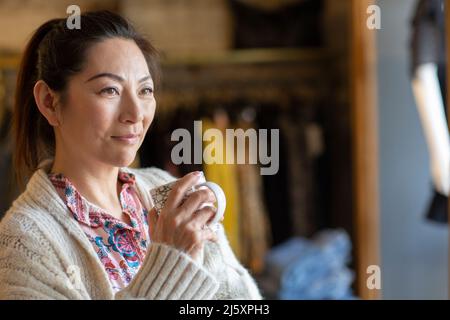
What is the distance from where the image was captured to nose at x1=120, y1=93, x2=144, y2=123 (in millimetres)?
849

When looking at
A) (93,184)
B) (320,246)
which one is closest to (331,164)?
(320,246)

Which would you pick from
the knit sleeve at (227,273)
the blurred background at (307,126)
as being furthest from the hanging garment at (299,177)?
the knit sleeve at (227,273)

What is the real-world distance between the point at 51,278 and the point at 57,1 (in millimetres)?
3325

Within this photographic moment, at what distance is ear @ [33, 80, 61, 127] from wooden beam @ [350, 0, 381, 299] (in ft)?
7.81

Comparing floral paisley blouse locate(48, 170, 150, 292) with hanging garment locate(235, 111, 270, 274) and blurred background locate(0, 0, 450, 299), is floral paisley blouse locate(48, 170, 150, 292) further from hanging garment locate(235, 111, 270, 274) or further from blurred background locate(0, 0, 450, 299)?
hanging garment locate(235, 111, 270, 274)

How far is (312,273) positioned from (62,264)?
6.18 ft

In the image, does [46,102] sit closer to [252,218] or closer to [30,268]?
[30,268]

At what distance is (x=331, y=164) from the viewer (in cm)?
383

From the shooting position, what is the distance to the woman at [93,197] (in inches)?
31.7

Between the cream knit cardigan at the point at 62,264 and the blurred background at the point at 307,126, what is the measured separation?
1.68 metres
